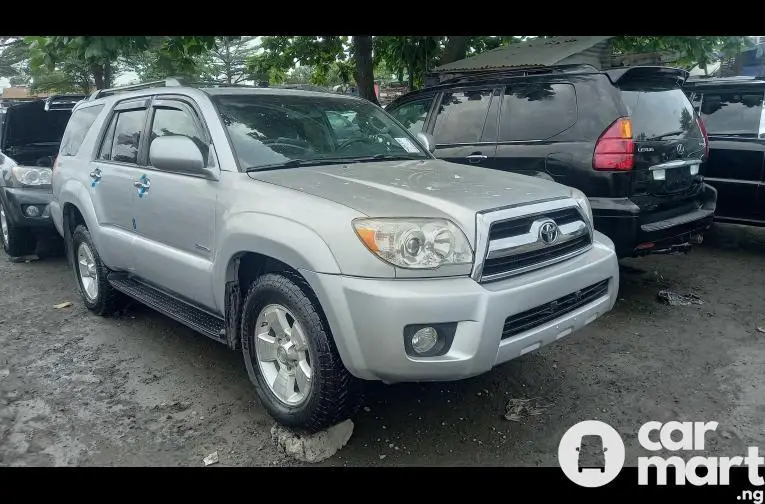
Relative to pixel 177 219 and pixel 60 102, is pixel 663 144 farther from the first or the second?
pixel 60 102

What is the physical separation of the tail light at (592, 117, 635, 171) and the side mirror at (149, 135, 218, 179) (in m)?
2.89

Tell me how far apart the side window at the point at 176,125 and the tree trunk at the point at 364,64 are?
22.5 feet

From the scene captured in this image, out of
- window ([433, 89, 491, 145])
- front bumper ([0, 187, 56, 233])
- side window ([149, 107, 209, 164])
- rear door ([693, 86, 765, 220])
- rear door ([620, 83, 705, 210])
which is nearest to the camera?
side window ([149, 107, 209, 164])

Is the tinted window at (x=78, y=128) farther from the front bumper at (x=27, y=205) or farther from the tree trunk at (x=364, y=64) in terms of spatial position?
the tree trunk at (x=364, y=64)

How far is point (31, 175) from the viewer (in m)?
6.88

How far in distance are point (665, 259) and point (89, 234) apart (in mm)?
5562

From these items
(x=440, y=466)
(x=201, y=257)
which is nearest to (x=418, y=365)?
(x=440, y=466)

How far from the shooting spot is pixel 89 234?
4938 millimetres

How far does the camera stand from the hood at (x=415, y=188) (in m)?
2.81

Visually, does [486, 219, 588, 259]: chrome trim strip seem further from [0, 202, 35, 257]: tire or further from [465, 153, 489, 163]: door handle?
[0, 202, 35, 257]: tire

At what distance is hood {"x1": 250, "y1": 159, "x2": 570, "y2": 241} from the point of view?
2.81 meters

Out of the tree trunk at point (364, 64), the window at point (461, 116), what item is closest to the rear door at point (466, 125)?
the window at point (461, 116)

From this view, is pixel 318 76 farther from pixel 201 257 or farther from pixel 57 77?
pixel 57 77

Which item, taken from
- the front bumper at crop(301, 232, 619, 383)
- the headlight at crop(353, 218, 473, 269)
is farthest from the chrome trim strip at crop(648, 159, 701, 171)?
the headlight at crop(353, 218, 473, 269)
